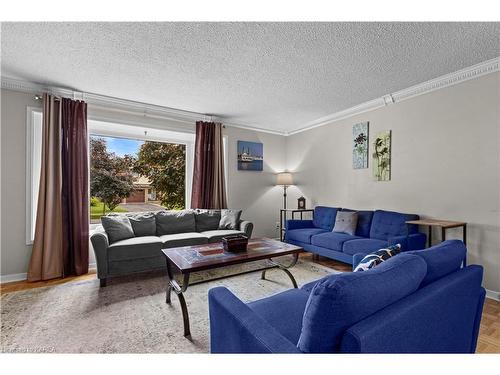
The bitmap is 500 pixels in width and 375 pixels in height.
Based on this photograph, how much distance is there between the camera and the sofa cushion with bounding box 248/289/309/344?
1244 millimetres

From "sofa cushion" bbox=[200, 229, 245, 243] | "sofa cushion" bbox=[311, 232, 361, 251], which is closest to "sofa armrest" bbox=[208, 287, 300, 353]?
"sofa cushion" bbox=[200, 229, 245, 243]

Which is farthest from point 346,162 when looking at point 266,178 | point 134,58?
point 134,58

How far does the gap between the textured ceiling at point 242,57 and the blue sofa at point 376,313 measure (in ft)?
6.34

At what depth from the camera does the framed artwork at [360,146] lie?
3.91 m

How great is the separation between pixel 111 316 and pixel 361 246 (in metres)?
2.84

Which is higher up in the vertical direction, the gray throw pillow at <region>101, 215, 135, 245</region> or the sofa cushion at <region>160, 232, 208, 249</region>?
the gray throw pillow at <region>101, 215, 135, 245</region>

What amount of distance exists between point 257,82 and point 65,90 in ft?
8.68

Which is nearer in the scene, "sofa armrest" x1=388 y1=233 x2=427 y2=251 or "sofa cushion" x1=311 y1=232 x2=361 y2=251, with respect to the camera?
"sofa armrest" x1=388 y1=233 x2=427 y2=251

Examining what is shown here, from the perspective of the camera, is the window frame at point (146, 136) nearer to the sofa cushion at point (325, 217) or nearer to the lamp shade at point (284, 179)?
the lamp shade at point (284, 179)

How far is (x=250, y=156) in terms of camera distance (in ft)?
16.7

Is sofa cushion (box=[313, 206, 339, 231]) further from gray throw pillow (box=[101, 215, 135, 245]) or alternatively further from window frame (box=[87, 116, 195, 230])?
gray throw pillow (box=[101, 215, 135, 245])

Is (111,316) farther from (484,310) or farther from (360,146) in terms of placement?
(360,146)

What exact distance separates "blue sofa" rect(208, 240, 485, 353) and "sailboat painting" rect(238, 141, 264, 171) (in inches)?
147
